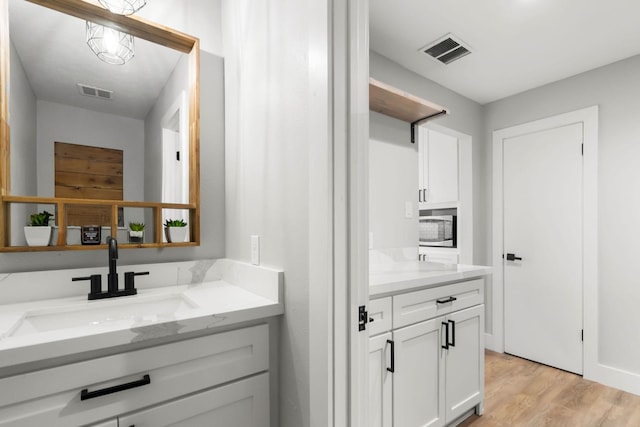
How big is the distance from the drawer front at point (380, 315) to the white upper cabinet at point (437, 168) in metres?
2.05

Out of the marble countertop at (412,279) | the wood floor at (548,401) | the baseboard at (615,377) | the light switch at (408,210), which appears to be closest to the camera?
the marble countertop at (412,279)

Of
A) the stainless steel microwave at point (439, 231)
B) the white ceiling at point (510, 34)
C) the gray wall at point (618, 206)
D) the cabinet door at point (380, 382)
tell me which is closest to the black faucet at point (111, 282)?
the cabinet door at point (380, 382)

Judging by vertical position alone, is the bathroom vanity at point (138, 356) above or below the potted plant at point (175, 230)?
below

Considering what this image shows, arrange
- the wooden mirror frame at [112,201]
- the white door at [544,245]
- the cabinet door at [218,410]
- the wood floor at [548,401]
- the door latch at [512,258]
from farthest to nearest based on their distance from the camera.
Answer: the door latch at [512,258] < the white door at [544,245] < the wood floor at [548,401] < the wooden mirror frame at [112,201] < the cabinet door at [218,410]

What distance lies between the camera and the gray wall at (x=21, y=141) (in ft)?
3.61

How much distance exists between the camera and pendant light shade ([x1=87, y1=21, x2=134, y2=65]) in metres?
1.26

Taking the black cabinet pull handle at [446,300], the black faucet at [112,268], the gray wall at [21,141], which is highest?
the gray wall at [21,141]

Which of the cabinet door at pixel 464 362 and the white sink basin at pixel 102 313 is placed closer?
the white sink basin at pixel 102 313

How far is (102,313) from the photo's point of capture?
109 cm

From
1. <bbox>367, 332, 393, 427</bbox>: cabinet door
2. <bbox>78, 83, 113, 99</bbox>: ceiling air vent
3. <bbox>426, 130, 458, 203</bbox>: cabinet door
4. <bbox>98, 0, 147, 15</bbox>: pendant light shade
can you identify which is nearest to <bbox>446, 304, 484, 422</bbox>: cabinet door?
<bbox>367, 332, 393, 427</bbox>: cabinet door

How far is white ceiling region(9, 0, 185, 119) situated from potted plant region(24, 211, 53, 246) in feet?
1.54

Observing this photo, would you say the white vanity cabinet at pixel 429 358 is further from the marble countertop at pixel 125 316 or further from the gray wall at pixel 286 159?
the marble countertop at pixel 125 316

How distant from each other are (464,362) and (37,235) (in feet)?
6.91

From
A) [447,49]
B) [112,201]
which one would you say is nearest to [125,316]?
[112,201]
